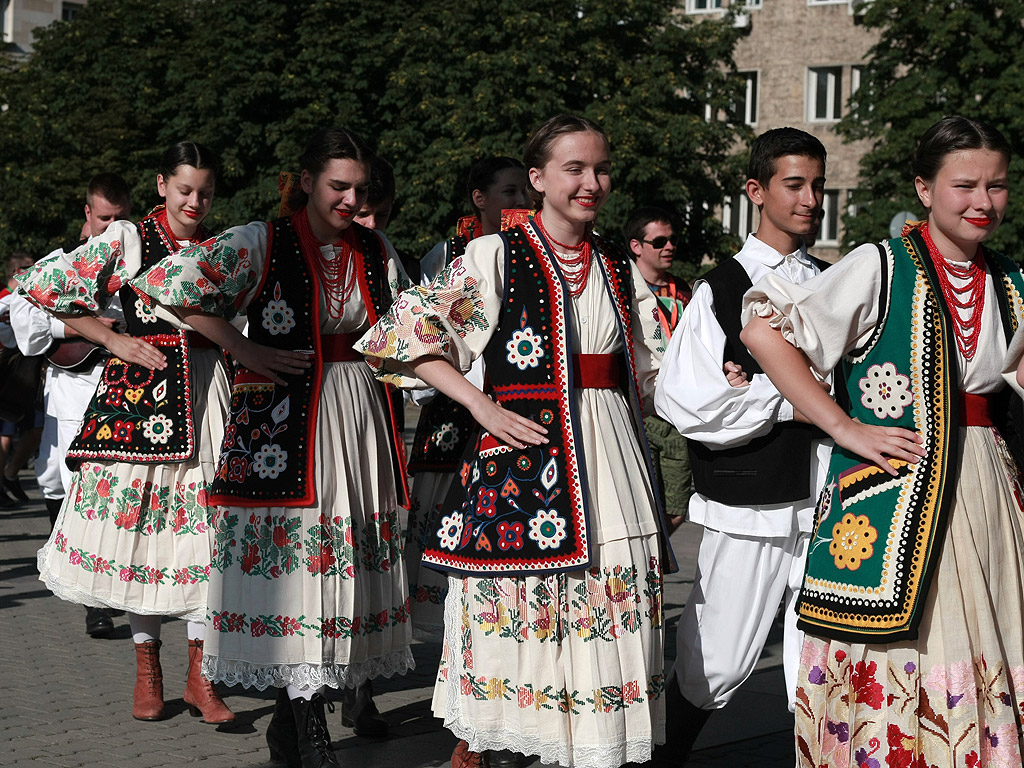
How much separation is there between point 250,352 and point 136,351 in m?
1.16

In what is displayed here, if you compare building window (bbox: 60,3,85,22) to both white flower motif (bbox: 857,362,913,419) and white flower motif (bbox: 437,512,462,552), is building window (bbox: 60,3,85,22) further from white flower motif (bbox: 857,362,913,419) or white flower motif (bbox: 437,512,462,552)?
white flower motif (bbox: 857,362,913,419)

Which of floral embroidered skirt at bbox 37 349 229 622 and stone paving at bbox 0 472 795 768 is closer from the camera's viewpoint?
stone paving at bbox 0 472 795 768

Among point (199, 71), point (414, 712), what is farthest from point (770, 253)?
point (199, 71)

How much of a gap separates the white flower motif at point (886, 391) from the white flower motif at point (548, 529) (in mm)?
987

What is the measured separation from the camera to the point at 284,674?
16.5 feet

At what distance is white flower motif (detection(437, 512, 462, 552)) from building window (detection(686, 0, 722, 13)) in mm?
40501

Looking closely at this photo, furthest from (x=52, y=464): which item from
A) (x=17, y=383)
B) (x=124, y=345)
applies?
(x=124, y=345)

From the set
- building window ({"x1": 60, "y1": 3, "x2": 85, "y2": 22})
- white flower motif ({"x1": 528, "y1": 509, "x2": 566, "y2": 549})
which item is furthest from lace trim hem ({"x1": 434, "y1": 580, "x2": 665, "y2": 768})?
building window ({"x1": 60, "y1": 3, "x2": 85, "y2": 22})

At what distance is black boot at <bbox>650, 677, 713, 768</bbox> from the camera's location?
4.73 metres

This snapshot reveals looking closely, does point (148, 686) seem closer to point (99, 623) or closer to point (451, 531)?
point (99, 623)

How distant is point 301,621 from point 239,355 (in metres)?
0.94

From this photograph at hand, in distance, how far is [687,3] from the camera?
1690 inches

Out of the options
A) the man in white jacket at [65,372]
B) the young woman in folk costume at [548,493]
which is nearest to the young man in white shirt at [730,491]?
the young woman in folk costume at [548,493]

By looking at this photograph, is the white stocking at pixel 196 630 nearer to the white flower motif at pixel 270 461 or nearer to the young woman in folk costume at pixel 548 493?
the white flower motif at pixel 270 461
